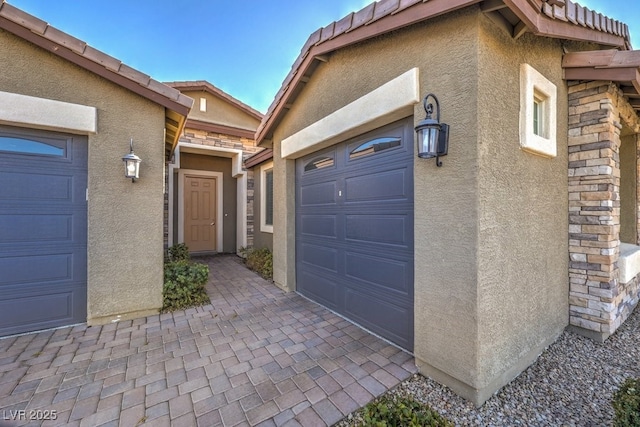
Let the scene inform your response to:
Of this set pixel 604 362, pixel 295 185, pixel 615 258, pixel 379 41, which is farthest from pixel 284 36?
pixel 604 362

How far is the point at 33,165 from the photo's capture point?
3.58 metres

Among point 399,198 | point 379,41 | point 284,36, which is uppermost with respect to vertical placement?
point 284,36

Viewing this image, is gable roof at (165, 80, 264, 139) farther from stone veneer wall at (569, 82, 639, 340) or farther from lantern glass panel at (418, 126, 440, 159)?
stone veneer wall at (569, 82, 639, 340)

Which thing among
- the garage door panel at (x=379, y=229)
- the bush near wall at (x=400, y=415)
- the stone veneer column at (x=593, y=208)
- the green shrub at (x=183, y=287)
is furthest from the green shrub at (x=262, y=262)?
the stone veneer column at (x=593, y=208)

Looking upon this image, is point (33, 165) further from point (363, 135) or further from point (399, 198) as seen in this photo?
point (399, 198)

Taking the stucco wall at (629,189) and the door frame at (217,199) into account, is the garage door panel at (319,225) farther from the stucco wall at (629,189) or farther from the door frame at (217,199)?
the door frame at (217,199)

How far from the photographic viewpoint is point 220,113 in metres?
9.40

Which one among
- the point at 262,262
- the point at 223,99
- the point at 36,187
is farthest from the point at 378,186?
the point at 223,99

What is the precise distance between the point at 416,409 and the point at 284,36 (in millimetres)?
9281

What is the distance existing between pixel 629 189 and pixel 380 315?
5110mm

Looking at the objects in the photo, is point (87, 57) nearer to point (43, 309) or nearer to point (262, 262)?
point (43, 309)

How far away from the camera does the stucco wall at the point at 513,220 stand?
233cm

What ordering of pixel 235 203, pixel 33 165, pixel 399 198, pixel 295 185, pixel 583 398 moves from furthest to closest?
pixel 235 203 < pixel 295 185 < pixel 33 165 < pixel 399 198 < pixel 583 398

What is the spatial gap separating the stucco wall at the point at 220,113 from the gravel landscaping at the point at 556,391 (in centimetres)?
949
